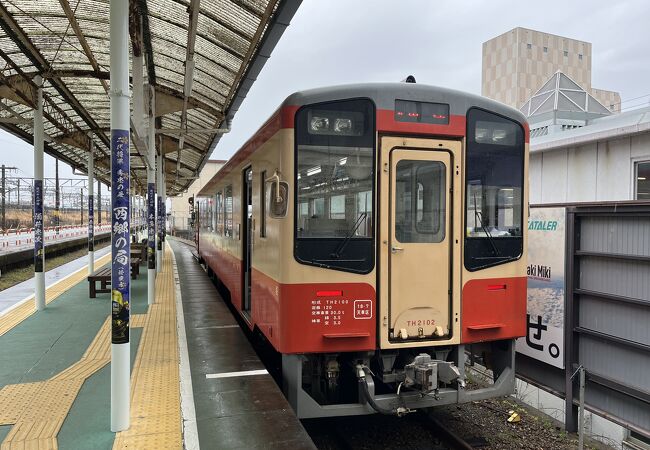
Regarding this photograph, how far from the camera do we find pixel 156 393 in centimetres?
447

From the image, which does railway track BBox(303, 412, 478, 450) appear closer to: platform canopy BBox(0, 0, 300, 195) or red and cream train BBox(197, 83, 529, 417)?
red and cream train BBox(197, 83, 529, 417)

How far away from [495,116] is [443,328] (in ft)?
6.47

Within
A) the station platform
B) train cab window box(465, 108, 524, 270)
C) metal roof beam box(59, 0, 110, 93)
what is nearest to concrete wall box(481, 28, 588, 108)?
metal roof beam box(59, 0, 110, 93)

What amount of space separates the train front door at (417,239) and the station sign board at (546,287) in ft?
5.01

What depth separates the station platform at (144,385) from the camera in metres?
3.62

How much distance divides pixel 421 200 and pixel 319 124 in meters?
1.12

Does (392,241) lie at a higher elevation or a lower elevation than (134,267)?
higher

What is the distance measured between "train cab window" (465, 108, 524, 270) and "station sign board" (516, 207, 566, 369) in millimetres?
786

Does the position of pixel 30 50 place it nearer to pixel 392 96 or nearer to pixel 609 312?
pixel 392 96

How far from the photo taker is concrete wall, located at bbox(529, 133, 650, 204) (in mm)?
7523

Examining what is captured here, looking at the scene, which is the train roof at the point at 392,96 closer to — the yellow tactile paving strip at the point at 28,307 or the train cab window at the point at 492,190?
the train cab window at the point at 492,190

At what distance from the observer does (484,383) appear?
6246 millimetres

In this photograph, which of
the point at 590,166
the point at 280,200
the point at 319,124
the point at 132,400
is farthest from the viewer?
the point at 590,166

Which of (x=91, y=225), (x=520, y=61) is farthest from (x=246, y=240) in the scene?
(x=520, y=61)
